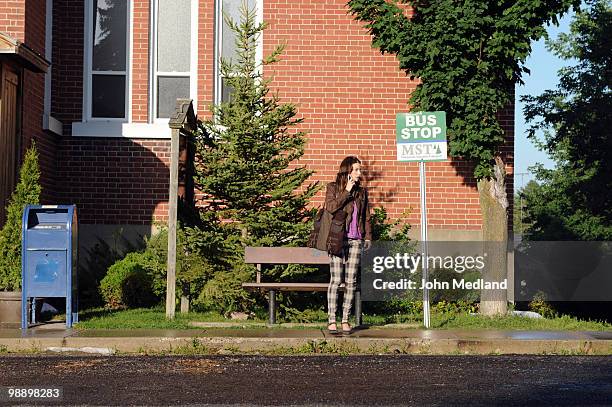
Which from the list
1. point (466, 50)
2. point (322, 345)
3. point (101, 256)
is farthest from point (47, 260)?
point (466, 50)

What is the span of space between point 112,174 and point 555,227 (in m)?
23.7

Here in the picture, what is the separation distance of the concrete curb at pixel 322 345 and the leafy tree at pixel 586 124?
18531 mm

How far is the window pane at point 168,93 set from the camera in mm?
18016

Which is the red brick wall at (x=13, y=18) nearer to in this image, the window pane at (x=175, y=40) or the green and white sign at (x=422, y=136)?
the window pane at (x=175, y=40)

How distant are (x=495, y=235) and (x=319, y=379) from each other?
720cm

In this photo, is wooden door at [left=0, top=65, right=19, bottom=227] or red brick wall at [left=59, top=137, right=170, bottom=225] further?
red brick wall at [left=59, top=137, right=170, bottom=225]

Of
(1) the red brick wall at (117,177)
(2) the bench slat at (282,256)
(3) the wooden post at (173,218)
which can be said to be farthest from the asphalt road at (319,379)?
(1) the red brick wall at (117,177)

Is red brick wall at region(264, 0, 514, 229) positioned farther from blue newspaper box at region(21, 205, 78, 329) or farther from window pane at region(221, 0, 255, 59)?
blue newspaper box at region(21, 205, 78, 329)

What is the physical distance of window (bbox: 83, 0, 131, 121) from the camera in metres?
18.0

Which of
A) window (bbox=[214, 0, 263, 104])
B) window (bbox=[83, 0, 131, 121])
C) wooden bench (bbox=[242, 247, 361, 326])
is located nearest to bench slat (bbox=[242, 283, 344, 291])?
wooden bench (bbox=[242, 247, 361, 326])

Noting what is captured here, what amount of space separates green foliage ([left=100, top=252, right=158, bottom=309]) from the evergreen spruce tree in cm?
238

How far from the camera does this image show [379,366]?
1000 centimetres

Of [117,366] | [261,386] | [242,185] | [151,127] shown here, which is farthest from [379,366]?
[151,127]

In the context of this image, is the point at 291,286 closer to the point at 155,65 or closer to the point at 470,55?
the point at 470,55
